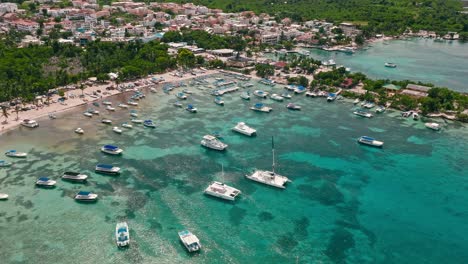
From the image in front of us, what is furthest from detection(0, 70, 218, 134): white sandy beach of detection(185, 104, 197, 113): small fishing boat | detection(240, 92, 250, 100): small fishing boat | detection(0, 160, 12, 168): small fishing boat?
detection(240, 92, 250, 100): small fishing boat

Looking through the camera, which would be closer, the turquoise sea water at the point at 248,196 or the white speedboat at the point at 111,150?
the turquoise sea water at the point at 248,196

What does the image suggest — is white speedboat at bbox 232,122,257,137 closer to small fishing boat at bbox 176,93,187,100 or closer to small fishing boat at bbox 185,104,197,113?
small fishing boat at bbox 185,104,197,113

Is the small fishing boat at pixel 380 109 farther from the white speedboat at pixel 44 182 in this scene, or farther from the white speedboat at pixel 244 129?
the white speedboat at pixel 44 182

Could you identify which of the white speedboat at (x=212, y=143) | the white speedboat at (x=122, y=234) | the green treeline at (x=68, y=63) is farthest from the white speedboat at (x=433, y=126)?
the green treeline at (x=68, y=63)

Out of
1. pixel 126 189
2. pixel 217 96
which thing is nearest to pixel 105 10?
pixel 217 96

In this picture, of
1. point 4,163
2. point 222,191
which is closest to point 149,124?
point 4,163
